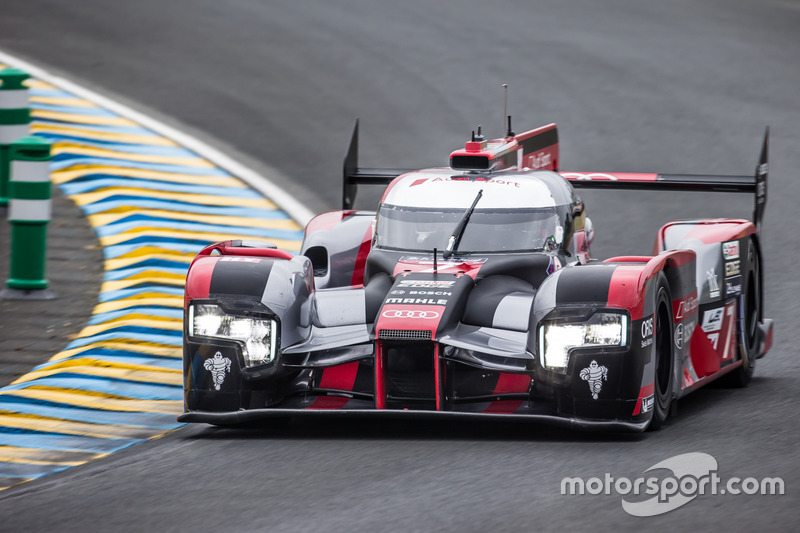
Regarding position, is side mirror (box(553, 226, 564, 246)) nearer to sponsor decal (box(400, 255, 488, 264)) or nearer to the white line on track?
sponsor decal (box(400, 255, 488, 264))

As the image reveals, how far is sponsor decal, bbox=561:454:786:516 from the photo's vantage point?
5863mm

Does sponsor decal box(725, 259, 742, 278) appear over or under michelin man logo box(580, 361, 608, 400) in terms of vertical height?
over

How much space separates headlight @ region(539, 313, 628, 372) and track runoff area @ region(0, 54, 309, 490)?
7.61 ft

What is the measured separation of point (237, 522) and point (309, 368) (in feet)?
6.60

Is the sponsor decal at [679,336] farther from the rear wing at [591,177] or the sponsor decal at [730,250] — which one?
the rear wing at [591,177]

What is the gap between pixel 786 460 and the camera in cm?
662

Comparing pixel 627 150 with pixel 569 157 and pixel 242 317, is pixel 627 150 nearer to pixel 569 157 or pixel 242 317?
pixel 569 157

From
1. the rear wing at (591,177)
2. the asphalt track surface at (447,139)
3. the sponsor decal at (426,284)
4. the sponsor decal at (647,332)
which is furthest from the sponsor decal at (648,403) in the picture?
the rear wing at (591,177)

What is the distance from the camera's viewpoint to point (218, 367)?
25.6ft

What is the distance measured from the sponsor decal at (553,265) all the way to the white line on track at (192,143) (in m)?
4.84

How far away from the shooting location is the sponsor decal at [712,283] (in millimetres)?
8945

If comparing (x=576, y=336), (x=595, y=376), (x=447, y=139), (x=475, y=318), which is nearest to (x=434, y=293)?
(x=475, y=318)

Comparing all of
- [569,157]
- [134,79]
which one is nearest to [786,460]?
[569,157]

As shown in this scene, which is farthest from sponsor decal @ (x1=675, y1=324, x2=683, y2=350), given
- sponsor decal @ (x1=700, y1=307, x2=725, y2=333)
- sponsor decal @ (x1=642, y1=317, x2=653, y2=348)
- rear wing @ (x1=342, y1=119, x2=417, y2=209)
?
rear wing @ (x1=342, y1=119, x2=417, y2=209)
